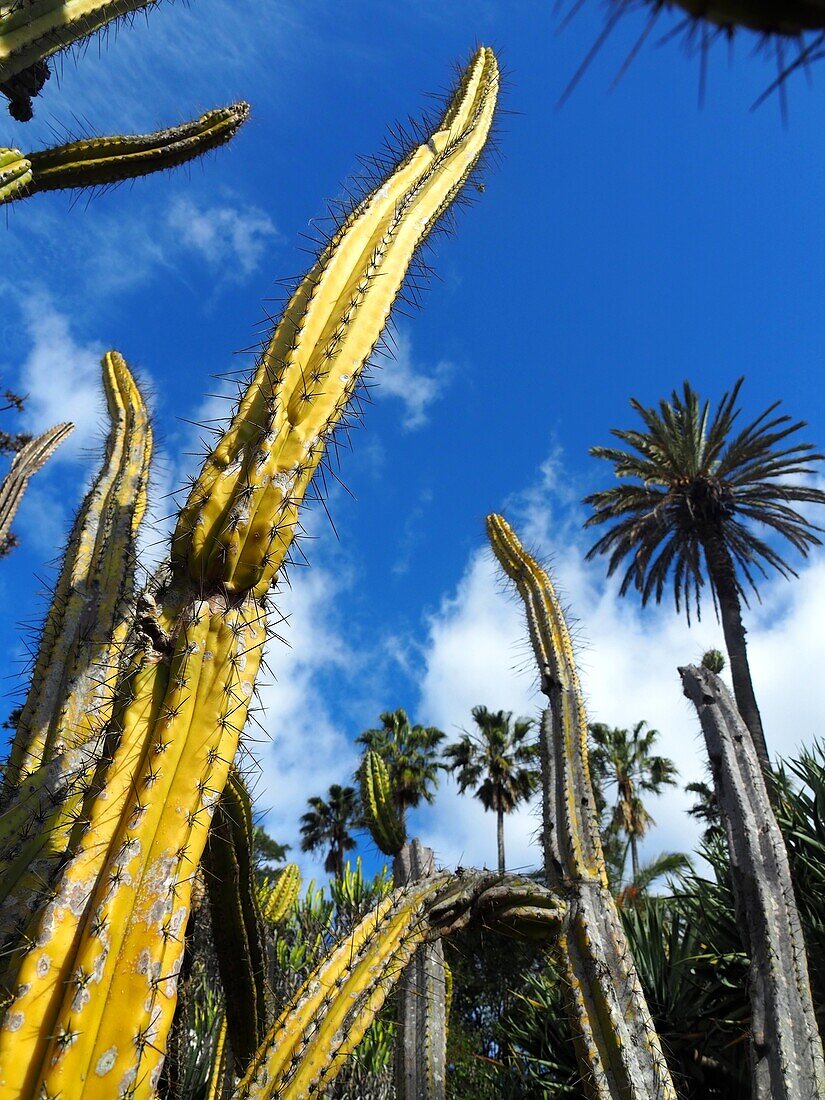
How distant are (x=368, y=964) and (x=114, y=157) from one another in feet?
15.5

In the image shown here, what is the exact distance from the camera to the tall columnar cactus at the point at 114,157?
14.5 ft

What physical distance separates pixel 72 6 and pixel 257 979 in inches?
215

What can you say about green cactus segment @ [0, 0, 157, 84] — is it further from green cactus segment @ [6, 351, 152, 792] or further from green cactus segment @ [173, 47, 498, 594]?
green cactus segment @ [6, 351, 152, 792]

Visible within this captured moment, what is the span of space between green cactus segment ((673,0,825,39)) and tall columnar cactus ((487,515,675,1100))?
430 cm

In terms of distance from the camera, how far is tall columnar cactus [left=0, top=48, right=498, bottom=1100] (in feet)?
5.01

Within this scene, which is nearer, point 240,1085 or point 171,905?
point 171,905

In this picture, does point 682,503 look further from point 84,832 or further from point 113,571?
point 84,832

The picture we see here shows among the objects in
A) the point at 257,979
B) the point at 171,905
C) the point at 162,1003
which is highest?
the point at 257,979

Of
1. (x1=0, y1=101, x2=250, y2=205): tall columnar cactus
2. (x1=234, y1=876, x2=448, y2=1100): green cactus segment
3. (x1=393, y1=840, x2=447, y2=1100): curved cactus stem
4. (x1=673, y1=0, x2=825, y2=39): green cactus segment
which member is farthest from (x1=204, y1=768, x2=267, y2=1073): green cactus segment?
(x1=0, y1=101, x2=250, y2=205): tall columnar cactus

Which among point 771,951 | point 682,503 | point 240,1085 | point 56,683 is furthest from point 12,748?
point 682,503

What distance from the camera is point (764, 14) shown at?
2.83ft

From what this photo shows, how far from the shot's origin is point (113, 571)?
4406 millimetres

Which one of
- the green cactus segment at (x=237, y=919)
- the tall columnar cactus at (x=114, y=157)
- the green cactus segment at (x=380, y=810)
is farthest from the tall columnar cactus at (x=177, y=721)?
the green cactus segment at (x=380, y=810)

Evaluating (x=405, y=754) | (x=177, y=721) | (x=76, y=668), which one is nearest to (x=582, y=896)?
(x=76, y=668)
